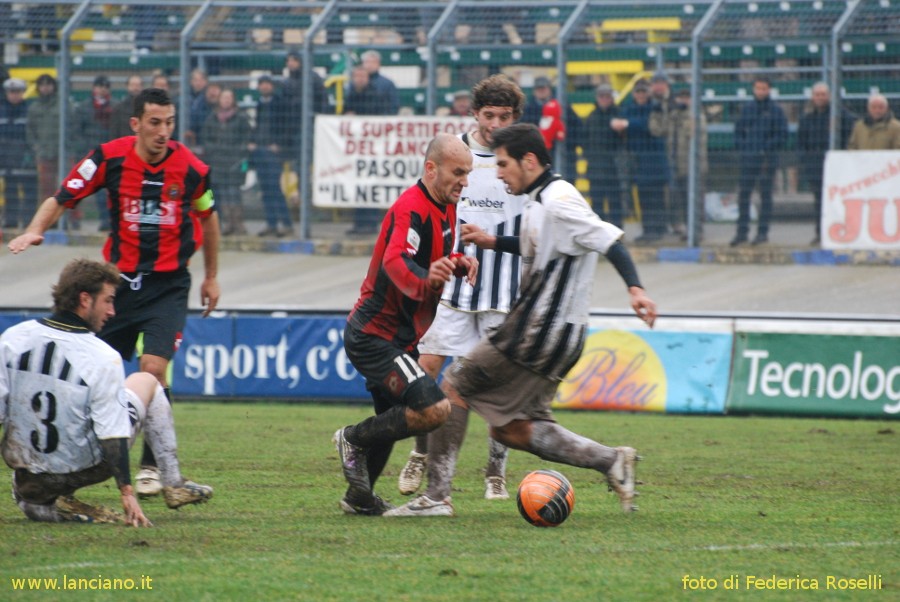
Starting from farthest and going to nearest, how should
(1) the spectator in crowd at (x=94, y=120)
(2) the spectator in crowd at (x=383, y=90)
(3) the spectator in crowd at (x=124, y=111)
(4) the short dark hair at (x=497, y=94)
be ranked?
(1) the spectator in crowd at (x=94, y=120) < (3) the spectator in crowd at (x=124, y=111) < (2) the spectator in crowd at (x=383, y=90) < (4) the short dark hair at (x=497, y=94)

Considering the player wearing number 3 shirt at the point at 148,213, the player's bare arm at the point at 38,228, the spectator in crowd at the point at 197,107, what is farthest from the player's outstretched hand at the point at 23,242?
the spectator in crowd at the point at 197,107

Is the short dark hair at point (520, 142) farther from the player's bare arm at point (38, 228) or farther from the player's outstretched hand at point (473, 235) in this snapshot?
the player's bare arm at point (38, 228)

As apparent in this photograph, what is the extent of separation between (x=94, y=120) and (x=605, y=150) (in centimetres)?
673

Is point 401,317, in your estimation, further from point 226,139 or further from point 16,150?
point 16,150

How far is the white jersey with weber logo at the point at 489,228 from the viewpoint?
313 inches

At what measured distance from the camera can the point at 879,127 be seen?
16.2 metres

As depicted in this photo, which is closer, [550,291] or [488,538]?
[488,538]

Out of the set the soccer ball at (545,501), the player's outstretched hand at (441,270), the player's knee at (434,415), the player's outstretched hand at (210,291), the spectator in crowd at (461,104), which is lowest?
the soccer ball at (545,501)

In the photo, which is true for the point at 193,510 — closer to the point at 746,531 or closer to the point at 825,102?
the point at 746,531

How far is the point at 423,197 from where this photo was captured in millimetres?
6844

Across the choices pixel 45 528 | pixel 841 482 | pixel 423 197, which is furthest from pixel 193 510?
pixel 841 482

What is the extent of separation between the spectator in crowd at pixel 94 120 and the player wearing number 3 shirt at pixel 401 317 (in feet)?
40.0

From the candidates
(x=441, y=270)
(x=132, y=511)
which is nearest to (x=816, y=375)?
(x=441, y=270)

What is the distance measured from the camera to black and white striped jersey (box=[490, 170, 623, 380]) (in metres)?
6.72
